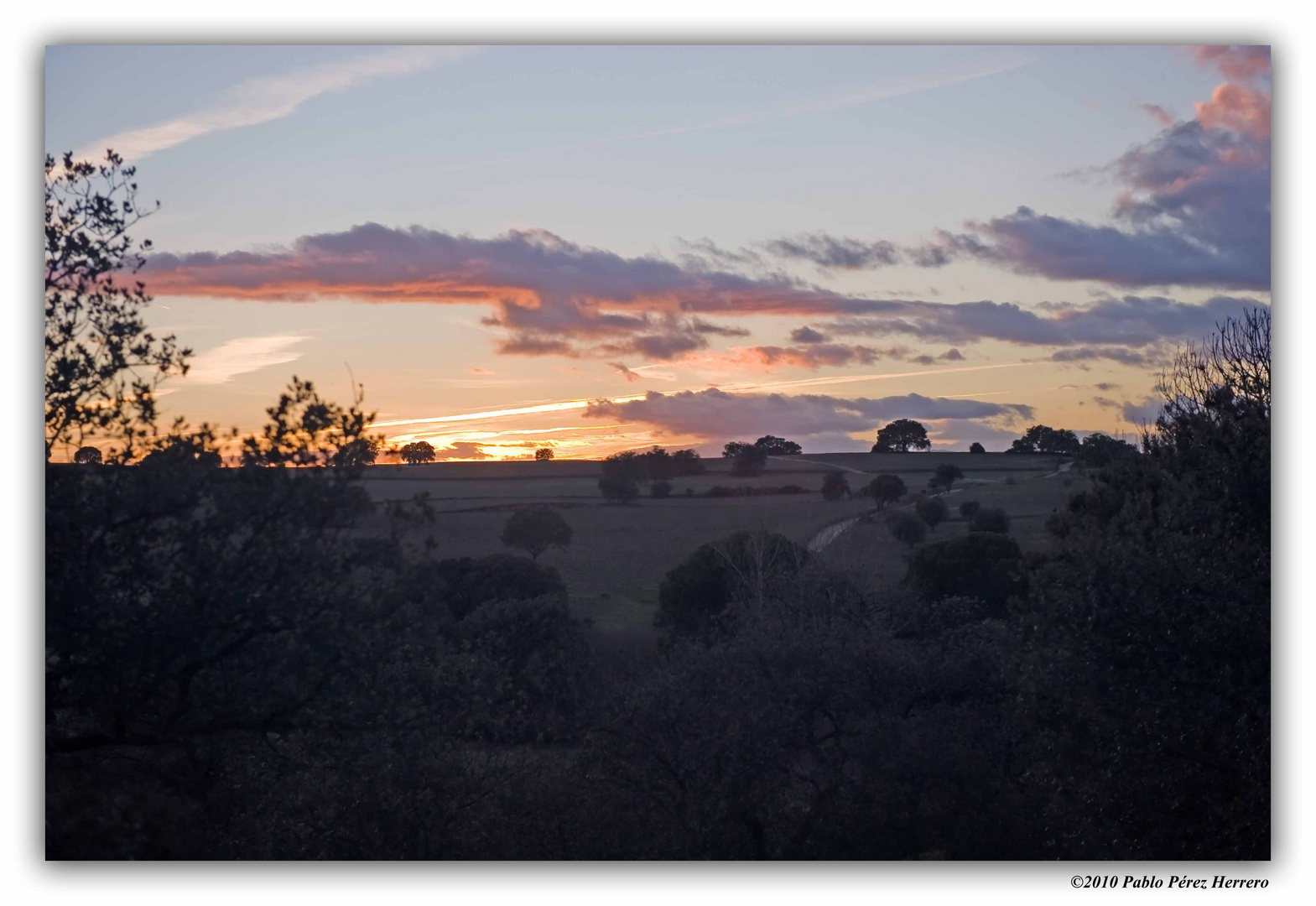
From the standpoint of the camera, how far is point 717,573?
2114 centimetres

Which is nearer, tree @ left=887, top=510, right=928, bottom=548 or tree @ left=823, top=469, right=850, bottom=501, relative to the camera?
tree @ left=823, top=469, right=850, bottom=501

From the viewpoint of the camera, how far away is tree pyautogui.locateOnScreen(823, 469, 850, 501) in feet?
63.2

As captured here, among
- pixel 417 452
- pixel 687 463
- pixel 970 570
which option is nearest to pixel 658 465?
pixel 687 463

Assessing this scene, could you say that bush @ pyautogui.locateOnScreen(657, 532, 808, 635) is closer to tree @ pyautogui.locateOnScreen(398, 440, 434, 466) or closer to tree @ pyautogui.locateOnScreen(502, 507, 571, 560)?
tree @ pyautogui.locateOnScreen(502, 507, 571, 560)

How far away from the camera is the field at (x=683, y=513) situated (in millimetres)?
16672

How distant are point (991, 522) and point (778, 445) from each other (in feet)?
21.4

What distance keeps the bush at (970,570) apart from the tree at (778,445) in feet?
15.6

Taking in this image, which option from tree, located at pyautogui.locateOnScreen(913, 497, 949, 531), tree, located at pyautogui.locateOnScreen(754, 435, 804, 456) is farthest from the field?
tree, located at pyautogui.locateOnScreen(754, 435, 804, 456)

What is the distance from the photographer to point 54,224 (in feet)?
26.1

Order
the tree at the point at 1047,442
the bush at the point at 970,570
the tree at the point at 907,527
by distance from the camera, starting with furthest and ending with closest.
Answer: the tree at the point at 907,527 → the bush at the point at 970,570 → the tree at the point at 1047,442

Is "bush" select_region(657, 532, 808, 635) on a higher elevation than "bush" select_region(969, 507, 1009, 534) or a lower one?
lower

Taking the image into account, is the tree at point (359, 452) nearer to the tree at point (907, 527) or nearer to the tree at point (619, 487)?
the tree at point (619, 487)

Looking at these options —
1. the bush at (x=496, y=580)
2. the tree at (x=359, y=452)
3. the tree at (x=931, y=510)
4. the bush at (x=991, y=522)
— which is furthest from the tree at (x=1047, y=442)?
the bush at (x=496, y=580)

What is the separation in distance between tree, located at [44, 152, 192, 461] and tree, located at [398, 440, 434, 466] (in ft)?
7.47
